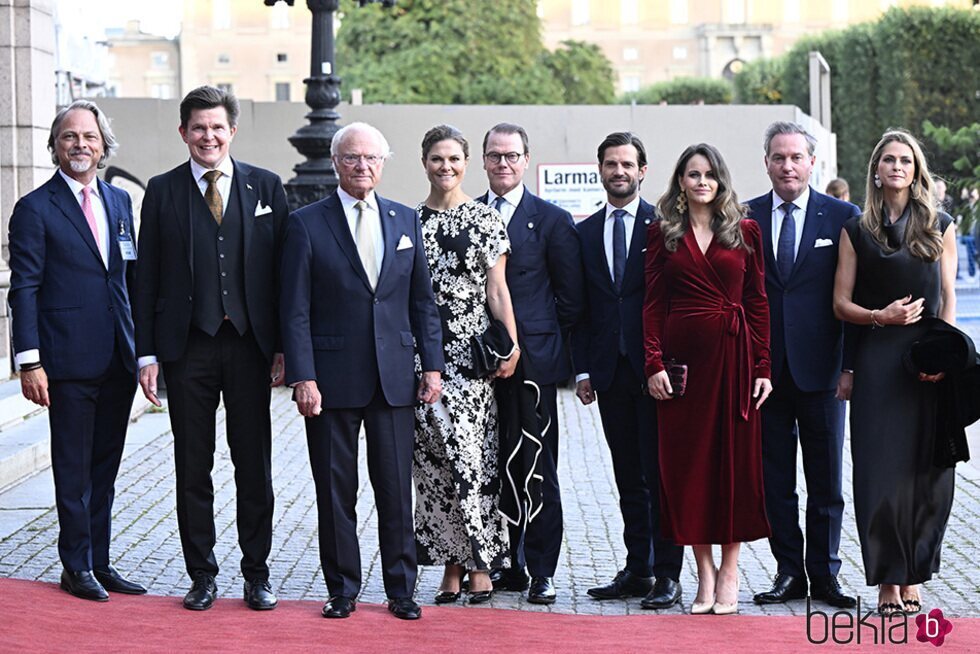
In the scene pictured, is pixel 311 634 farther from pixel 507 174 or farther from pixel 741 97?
pixel 741 97

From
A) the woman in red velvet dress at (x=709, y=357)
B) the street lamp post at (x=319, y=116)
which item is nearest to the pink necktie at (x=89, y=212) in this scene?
the woman in red velvet dress at (x=709, y=357)

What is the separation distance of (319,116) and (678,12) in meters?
105

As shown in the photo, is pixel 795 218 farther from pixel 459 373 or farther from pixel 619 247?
pixel 459 373

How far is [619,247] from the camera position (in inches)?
300

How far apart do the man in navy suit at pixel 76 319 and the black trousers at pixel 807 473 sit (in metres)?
2.91

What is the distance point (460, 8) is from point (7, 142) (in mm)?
34349

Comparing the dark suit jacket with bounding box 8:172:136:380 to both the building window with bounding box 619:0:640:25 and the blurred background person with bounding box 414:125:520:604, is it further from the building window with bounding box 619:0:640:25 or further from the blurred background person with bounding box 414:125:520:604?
the building window with bounding box 619:0:640:25

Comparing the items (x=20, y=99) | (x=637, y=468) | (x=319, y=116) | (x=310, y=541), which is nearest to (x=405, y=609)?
(x=637, y=468)

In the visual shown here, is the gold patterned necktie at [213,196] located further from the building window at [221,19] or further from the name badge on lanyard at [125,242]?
the building window at [221,19]

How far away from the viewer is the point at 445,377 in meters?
7.41

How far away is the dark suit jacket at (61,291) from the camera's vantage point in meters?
7.26

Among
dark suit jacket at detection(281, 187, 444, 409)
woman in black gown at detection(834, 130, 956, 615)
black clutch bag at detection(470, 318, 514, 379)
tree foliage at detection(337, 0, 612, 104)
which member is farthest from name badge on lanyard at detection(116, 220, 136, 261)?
tree foliage at detection(337, 0, 612, 104)

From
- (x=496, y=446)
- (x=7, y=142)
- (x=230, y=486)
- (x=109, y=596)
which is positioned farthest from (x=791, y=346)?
(x=7, y=142)

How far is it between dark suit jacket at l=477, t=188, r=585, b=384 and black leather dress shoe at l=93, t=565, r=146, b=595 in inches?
80.6
